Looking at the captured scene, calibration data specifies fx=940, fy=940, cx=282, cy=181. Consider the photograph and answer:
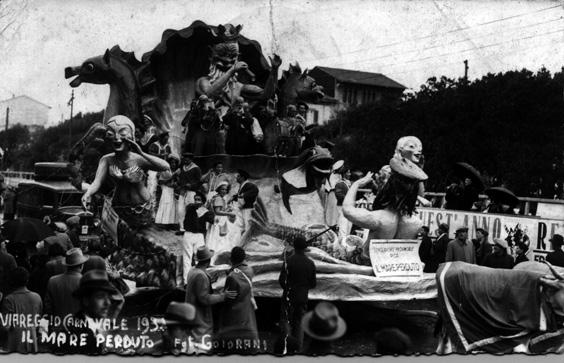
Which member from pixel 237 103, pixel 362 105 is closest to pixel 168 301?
pixel 237 103

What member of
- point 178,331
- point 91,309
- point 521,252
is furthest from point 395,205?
point 91,309

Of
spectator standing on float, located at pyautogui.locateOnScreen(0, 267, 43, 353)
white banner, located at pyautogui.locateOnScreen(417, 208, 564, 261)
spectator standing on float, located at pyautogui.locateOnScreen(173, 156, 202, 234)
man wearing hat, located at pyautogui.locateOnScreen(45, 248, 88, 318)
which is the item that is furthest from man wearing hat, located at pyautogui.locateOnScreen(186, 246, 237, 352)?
white banner, located at pyautogui.locateOnScreen(417, 208, 564, 261)

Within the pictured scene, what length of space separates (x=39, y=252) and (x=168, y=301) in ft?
4.99

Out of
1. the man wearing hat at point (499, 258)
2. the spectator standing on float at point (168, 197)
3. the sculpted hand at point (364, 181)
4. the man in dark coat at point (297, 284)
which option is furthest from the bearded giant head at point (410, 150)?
the spectator standing on float at point (168, 197)

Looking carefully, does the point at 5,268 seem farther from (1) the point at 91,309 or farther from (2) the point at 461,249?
(2) the point at 461,249

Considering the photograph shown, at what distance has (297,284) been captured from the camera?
8.95 meters

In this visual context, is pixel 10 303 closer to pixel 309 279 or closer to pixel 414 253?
pixel 309 279

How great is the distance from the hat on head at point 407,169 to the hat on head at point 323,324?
2.19 m

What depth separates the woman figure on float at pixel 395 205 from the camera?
966cm

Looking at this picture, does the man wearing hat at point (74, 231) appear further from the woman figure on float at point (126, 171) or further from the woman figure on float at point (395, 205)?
the woman figure on float at point (395, 205)

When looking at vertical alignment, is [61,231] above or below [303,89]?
below

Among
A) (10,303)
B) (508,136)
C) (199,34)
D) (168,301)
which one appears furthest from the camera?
(508,136)

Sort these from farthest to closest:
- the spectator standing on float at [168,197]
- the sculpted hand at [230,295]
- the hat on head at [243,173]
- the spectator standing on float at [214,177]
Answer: the hat on head at [243,173] < the spectator standing on float at [214,177] < the spectator standing on float at [168,197] < the sculpted hand at [230,295]

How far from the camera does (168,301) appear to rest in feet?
30.7
